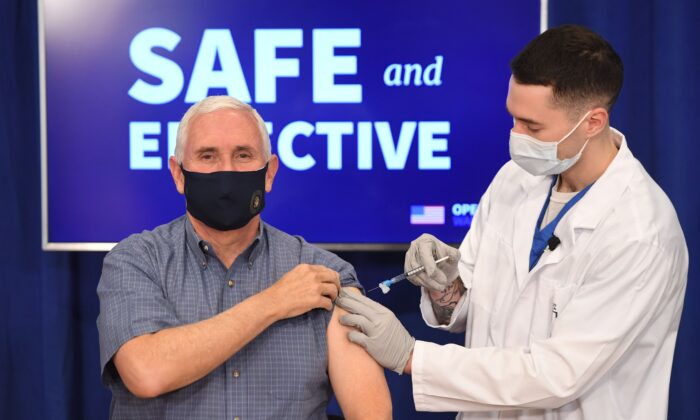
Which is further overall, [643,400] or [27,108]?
[27,108]

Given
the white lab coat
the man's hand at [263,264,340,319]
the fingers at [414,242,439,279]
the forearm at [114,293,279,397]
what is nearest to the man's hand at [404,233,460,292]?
the fingers at [414,242,439,279]

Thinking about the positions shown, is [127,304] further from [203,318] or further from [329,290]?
[329,290]

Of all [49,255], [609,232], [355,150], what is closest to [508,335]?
[609,232]

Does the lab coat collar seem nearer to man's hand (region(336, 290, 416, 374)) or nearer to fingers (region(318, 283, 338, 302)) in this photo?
man's hand (region(336, 290, 416, 374))

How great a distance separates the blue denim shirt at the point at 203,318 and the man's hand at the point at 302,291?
10cm

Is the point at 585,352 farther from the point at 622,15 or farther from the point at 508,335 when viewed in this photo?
→ the point at 622,15

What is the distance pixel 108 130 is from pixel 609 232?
1991 mm

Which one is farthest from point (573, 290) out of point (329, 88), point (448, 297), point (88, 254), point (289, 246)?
point (88, 254)

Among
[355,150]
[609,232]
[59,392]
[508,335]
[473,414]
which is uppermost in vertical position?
[355,150]

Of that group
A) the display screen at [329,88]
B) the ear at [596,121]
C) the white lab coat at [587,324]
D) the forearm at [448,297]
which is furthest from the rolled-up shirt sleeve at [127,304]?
the display screen at [329,88]

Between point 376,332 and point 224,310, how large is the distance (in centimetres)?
37

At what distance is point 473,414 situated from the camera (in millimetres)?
2117

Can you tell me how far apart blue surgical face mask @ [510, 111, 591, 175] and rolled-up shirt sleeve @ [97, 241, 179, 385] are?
932 millimetres

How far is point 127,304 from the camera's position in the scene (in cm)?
174
